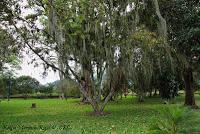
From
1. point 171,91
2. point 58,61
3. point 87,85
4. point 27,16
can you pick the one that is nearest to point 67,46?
point 58,61

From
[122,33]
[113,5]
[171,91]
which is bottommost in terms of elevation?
[171,91]

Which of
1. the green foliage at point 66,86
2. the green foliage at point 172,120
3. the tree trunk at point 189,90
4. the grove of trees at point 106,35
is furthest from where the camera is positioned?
the tree trunk at point 189,90

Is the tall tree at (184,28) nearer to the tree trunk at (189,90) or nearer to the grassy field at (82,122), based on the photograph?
the tree trunk at (189,90)

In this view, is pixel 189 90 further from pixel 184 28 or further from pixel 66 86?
pixel 66 86

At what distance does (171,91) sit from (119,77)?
659 inches

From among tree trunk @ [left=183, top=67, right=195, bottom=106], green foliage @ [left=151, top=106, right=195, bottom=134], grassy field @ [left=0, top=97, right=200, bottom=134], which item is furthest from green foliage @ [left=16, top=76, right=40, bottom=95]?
green foliage @ [left=151, top=106, right=195, bottom=134]

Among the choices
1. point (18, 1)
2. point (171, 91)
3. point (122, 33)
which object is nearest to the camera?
point (122, 33)

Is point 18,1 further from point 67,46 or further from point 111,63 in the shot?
point 111,63

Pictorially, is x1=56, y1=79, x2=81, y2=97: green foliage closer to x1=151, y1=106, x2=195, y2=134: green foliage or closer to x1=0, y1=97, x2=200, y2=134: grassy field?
x1=0, y1=97, x2=200, y2=134: grassy field

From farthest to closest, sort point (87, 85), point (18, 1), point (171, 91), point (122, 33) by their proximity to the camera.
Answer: point (171, 91)
point (87, 85)
point (18, 1)
point (122, 33)

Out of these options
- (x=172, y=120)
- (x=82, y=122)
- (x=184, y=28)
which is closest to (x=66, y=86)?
(x=184, y=28)

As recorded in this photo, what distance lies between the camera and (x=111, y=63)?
78.6 feet

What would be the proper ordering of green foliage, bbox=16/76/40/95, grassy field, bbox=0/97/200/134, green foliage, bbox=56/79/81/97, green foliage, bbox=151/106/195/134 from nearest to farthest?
green foliage, bbox=151/106/195/134
grassy field, bbox=0/97/200/134
green foliage, bbox=56/79/81/97
green foliage, bbox=16/76/40/95

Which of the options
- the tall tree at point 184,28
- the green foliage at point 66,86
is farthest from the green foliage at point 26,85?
the tall tree at point 184,28
